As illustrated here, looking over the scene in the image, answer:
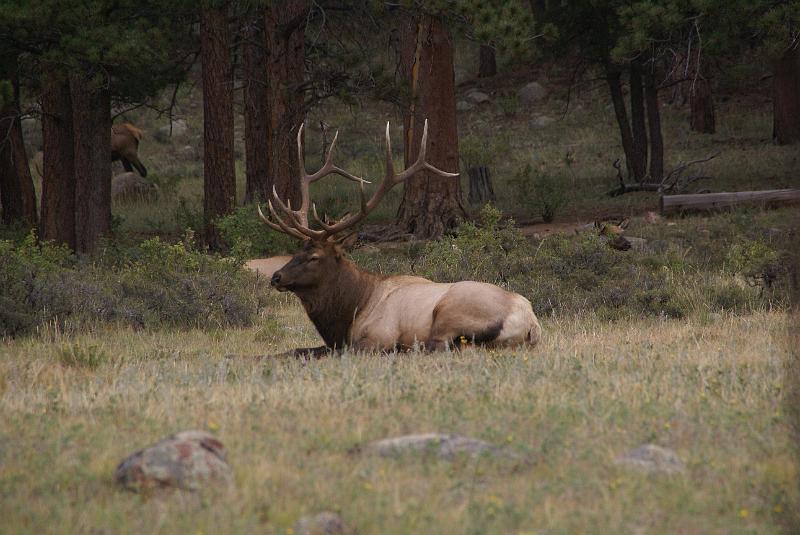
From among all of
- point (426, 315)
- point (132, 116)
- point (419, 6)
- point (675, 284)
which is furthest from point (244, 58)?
point (132, 116)

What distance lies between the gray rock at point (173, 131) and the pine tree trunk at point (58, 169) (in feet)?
71.8

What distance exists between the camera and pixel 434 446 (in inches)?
218

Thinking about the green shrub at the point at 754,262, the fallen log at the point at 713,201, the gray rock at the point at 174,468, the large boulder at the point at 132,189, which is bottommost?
the gray rock at the point at 174,468

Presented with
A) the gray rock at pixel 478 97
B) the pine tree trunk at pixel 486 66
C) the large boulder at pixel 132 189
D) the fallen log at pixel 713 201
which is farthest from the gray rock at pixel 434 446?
Answer: the pine tree trunk at pixel 486 66

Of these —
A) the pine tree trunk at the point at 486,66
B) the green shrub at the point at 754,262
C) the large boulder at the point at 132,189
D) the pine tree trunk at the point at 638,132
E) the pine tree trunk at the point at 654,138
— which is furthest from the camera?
the pine tree trunk at the point at 486,66

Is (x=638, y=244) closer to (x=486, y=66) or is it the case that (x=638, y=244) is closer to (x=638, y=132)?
(x=638, y=132)

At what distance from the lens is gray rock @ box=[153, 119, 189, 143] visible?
4062 cm

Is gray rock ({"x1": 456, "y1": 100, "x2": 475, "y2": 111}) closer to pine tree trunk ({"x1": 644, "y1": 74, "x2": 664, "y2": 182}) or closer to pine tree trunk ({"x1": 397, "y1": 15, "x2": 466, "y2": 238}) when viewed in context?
pine tree trunk ({"x1": 644, "y1": 74, "x2": 664, "y2": 182})

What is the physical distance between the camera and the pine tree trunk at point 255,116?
20.5 meters

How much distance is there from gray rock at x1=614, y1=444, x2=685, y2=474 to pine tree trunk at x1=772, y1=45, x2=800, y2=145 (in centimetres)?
2308

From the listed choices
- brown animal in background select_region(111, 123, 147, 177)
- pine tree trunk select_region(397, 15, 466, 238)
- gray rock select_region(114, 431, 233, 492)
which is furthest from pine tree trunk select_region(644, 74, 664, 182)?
gray rock select_region(114, 431, 233, 492)

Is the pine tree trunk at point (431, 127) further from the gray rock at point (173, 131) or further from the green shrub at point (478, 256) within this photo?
the gray rock at point (173, 131)

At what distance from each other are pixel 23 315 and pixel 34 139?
1168 inches

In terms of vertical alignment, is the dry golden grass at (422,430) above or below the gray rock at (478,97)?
below
